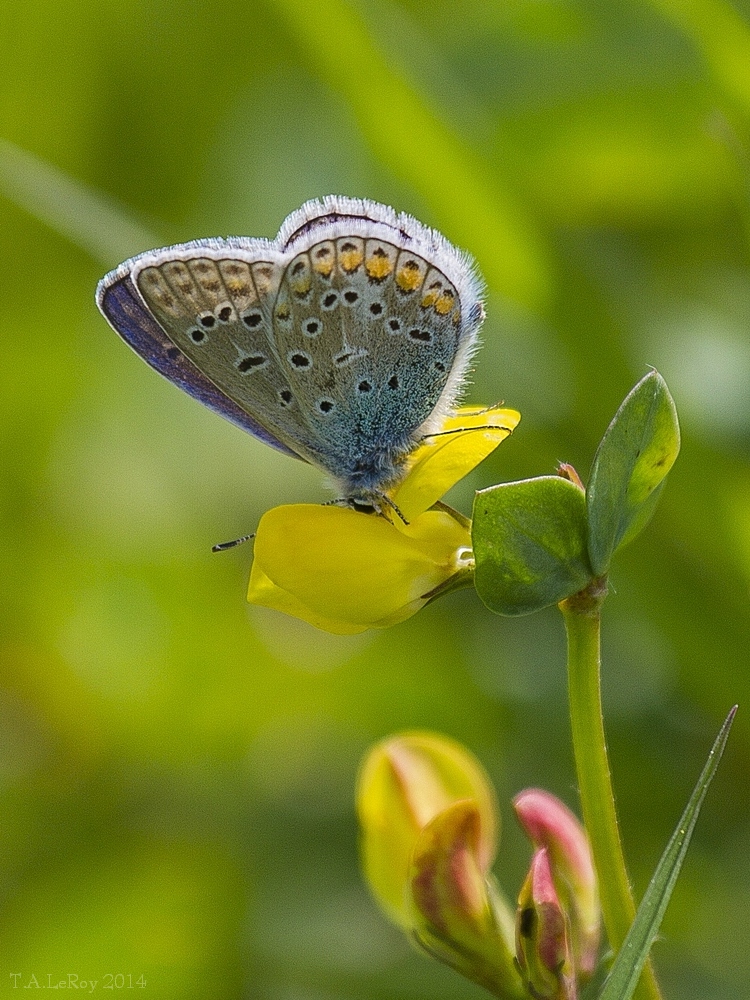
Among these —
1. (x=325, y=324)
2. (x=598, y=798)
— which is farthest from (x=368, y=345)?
(x=598, y=798)

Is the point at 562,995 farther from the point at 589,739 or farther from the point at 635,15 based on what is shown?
the point at 635,15

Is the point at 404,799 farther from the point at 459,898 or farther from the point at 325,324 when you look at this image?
the point at 325,324

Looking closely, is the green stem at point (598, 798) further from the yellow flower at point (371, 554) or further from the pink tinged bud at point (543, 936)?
the yellow flower at point (371, 554)

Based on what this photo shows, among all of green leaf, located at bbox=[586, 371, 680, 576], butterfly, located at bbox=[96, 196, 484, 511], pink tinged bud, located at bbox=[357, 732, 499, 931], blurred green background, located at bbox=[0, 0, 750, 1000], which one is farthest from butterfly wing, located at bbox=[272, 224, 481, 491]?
blurred green background, located at bbox=[0, 0, 750, 1000]

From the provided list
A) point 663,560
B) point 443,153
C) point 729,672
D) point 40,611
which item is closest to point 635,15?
point 443,153

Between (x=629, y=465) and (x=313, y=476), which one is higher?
(x=629, y=465)

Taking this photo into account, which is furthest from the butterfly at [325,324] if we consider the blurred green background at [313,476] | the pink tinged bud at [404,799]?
the blurred green background at [313,476]

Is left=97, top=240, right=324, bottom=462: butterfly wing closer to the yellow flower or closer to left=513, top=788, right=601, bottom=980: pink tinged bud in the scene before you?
the yellow flower
